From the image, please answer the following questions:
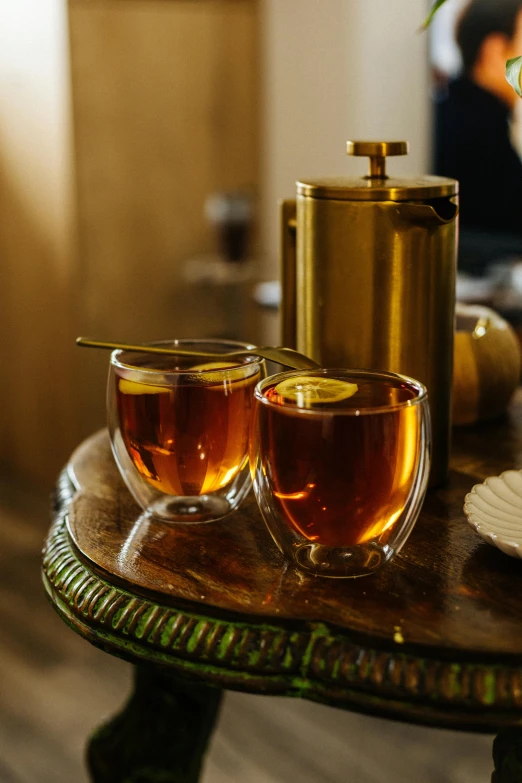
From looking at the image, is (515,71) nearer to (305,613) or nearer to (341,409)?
(341,409)

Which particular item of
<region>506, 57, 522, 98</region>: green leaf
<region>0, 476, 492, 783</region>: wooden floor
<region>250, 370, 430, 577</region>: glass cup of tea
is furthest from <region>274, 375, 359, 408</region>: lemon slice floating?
<region>0, 476, 492, 783</region>: wooden floor

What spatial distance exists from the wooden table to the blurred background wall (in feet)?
6.94

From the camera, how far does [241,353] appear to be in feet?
2.43

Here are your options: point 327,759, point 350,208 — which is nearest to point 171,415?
point 350,208

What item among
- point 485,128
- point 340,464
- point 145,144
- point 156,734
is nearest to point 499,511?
point 340,464

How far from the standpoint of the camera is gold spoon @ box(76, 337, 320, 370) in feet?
2.28

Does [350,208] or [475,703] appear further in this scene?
[350,208]

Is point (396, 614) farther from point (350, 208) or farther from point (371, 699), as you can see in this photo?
point (350, 208)

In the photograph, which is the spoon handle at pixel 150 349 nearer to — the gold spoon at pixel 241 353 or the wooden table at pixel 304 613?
the gold spoon at pixel 241 353

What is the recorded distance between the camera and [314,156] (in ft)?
10.5

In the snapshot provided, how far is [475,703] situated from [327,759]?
1.19 meters

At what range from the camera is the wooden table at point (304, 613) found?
529 millimetres

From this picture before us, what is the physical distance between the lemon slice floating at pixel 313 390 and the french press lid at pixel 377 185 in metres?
0.15

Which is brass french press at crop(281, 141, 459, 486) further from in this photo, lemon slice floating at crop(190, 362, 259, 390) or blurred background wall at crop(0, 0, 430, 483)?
blurred background wall at crop(0, 0, 430, 483)
